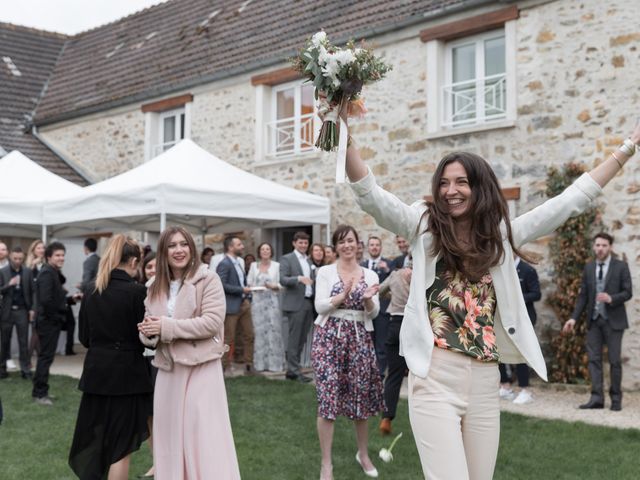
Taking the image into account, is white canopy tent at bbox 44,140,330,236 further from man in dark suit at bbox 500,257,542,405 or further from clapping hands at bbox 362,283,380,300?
clapping hands at bbox 362,283,380,300

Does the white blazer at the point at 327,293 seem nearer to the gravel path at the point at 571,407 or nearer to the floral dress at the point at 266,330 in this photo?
the gravel path at the point at 571,407

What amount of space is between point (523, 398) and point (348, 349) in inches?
145

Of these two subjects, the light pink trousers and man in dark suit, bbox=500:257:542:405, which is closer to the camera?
the light pink trousers

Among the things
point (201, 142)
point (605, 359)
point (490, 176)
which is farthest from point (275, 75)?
point (490, 176)

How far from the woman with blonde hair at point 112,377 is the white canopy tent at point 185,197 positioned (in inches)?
182

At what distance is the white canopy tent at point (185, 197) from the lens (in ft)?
29.7

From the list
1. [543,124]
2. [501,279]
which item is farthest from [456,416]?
[543,124]

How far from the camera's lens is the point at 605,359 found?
8.80 meters

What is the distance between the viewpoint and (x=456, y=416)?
2.62 meters

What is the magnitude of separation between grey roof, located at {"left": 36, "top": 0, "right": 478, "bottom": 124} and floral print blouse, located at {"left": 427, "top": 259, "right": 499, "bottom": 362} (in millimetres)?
8266

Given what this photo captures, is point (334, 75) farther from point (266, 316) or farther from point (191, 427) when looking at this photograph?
point (266, 316)

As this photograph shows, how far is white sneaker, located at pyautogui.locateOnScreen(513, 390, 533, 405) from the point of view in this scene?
7.99 metres

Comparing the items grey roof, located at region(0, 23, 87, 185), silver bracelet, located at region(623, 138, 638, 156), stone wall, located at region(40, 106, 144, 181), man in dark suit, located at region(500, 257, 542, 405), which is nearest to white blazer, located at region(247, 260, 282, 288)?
man in dark suit, located at region(500, 257, 542, 405)

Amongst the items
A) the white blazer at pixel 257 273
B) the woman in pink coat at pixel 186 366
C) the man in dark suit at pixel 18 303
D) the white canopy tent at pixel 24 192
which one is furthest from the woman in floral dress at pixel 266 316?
the woman in pink coat at pixel 186 366
